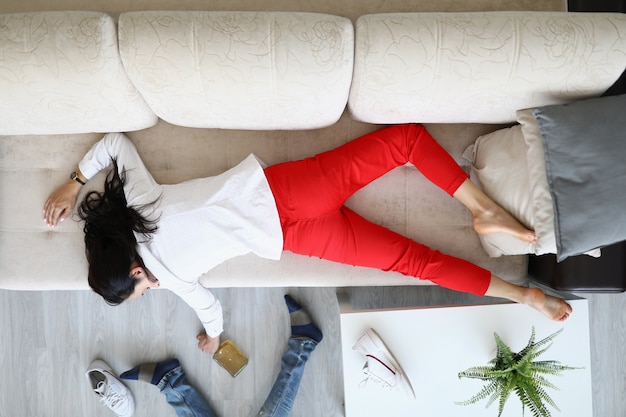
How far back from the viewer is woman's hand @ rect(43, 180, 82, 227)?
4.66 feet

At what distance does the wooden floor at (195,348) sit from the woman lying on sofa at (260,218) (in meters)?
0.44

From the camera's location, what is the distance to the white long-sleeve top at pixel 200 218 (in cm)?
130

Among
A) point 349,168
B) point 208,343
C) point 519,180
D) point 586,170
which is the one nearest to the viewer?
point 586,170

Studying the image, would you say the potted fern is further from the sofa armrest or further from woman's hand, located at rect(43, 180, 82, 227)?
woman's hand, located at rect(43, 180, 82, 227)

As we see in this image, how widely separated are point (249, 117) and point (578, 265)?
1139mm

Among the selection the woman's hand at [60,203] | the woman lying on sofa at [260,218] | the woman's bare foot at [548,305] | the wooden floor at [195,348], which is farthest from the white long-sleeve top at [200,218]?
the woman's bare foot at [548,305]

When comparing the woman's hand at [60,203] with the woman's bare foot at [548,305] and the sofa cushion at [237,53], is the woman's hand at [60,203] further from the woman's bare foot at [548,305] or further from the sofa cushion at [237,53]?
the woman's bare foot at [548,305]

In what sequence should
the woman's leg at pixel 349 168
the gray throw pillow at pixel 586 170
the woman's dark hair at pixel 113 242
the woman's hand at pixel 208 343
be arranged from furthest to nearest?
the woman's hand at pixel 208 343
the woman's leg at pixel 349 168
the woman's dark hair at pixel 113 242
the gray throw pillow at pixel 586 170

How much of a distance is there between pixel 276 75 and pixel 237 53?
122 millimetres

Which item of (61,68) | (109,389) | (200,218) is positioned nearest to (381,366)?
(200,218)

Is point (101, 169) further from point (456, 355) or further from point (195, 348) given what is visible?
point (456, 355)

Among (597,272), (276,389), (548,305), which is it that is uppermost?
(597,272)

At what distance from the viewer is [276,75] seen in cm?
117

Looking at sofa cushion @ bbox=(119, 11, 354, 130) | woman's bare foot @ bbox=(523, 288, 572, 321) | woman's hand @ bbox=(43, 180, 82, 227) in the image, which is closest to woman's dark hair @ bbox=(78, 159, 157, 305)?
woman's hand @ bbox=(43, 180, 82, 227)
